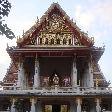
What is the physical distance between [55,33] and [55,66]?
4200mm

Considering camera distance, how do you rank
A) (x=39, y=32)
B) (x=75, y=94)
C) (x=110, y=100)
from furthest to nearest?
(x=39, y=32) → (x=110, y=100) → (x=75, y=94)

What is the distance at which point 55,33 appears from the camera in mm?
35781

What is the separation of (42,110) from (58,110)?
228cm

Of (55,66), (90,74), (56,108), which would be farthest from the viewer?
(55,66)

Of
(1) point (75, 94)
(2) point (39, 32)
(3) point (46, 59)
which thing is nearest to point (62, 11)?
(2) point (39, 32)

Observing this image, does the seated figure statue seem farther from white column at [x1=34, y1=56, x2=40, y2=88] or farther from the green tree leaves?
the green tree leaves

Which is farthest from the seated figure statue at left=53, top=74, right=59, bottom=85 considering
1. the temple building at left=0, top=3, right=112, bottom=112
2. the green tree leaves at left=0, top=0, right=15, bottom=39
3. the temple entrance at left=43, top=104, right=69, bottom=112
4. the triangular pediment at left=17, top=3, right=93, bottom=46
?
the green tree leaves at left=0, top=0, right=15, bottom=39

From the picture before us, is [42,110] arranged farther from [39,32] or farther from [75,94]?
[39,32]

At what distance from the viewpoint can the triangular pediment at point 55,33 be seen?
35312 mm

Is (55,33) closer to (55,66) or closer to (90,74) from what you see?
(55,66)

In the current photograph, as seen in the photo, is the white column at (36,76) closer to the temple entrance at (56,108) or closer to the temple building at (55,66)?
the temple building at (55,66)

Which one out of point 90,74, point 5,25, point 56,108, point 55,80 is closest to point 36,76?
point 55,80

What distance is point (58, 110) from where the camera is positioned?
36312 millimetres

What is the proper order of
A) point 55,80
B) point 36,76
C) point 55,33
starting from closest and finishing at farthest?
1. point 36,76
2. point 55,33
3. point 55,80
